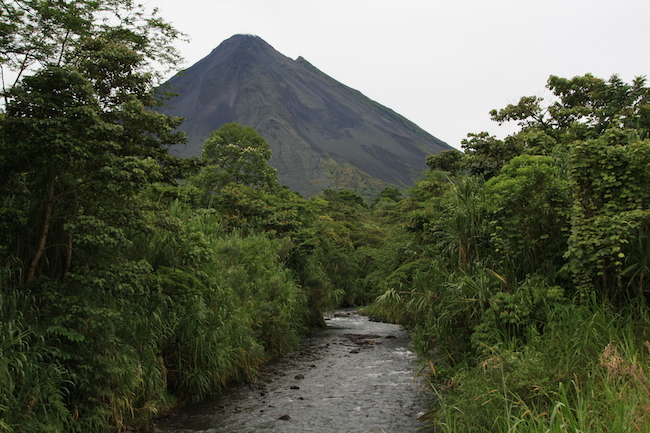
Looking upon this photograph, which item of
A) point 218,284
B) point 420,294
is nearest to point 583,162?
point 420,294

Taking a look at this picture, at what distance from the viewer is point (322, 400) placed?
999 cm

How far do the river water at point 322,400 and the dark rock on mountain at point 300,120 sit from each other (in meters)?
88.8

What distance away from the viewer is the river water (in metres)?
8.24

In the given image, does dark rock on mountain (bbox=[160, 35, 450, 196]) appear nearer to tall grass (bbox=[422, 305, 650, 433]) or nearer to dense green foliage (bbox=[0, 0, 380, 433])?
dense green foliage (bbox=[0, 0, 380, 433])

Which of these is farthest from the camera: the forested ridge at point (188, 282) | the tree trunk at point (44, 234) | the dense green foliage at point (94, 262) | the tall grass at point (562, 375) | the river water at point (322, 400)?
the river water at point (322, 400)

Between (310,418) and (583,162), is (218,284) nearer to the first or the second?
(310,418)

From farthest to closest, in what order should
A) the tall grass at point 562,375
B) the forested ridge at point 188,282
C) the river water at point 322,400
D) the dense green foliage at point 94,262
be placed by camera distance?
the river water at point 322,400, the dense green foliage at point 94,262, the forested ridge at point 188,282, the tall grass at point 562,375

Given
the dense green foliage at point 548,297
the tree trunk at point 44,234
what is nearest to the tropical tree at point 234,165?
the tree trunk at point 44,234

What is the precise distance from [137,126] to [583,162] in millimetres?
6832

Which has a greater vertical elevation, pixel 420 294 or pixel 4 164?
pixel 4 164

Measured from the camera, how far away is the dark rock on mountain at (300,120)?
374 ft

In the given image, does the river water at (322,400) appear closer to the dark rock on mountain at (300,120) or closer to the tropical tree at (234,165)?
the tropical tree at (234,165)

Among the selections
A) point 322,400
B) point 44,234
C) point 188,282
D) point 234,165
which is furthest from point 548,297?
point 234,165

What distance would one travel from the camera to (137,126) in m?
7.70
